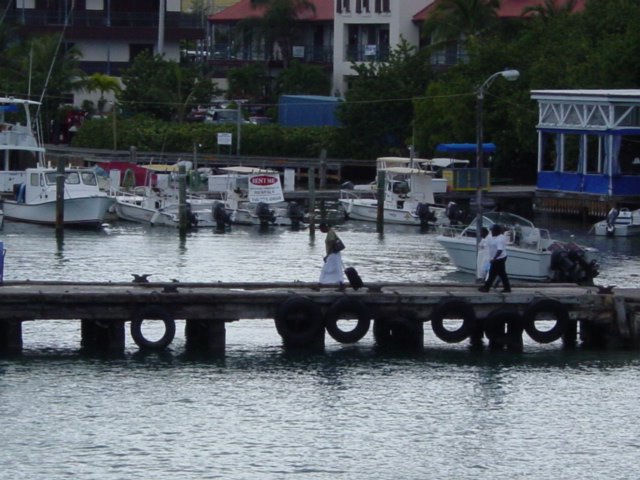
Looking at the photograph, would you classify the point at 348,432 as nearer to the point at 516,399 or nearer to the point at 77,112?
the point at 516,399

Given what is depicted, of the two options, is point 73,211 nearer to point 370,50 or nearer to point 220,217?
point 220,217

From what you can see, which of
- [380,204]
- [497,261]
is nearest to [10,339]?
[497,261]

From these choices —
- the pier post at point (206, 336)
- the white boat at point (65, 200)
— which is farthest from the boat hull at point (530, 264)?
the white boat at point (65, 200)

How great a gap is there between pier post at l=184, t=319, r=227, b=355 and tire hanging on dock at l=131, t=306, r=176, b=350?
87 cm

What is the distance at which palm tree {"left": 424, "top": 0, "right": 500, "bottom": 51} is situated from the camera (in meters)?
93.4

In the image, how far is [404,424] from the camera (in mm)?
30594

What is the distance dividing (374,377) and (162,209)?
3728 centimetres

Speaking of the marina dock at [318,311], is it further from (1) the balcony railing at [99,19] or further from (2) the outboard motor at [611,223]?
(1) the balcony railing at [99,19]

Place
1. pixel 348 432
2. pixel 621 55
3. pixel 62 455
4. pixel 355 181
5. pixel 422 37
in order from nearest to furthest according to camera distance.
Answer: pixel 62 455, pixel 348 432, pixel 621 55, pixel 355 181, pixel 422 37

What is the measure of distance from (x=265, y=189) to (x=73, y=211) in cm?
881

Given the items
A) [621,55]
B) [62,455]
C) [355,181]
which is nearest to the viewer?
[62,455]

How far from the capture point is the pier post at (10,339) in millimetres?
35188

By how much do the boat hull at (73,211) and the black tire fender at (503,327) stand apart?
109ft

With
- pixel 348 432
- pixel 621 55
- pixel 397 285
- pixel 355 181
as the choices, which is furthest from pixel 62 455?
pixel 355 181
